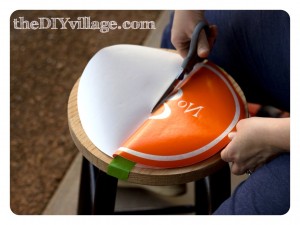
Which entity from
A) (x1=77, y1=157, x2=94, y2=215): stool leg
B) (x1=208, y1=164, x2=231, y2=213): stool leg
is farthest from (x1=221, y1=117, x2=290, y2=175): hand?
(x1=77, y1=157, x2=94, y2=215): stool leg

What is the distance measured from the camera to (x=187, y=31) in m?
0.88

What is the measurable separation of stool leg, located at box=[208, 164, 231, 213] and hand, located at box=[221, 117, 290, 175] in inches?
4.1

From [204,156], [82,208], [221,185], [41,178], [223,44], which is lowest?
[41,178]

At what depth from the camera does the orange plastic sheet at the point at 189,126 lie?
2.39 feet

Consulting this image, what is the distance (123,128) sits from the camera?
771 millimetres

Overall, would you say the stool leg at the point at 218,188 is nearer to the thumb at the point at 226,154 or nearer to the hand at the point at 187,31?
the thumb at the point at 226,154

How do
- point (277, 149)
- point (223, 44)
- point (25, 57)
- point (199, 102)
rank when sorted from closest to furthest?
point (277, 149) < point (199, 102) < point (223, 44) < point (25, 57)

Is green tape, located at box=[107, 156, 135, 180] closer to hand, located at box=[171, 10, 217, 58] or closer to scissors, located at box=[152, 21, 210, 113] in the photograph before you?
scissors, located at box=[152, 21, 210, 113]

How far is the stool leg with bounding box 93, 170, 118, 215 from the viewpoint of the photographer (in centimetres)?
84

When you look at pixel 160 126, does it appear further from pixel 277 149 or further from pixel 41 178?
pixel 41 178

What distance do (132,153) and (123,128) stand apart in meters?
0.06

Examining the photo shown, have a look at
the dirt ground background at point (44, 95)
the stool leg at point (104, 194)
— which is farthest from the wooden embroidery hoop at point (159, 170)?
the dirt ground background at point (44, 95)

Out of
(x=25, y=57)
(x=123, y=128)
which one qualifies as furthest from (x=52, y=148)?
(x=123, y=128)

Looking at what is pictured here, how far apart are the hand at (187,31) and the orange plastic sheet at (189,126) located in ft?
0.18
